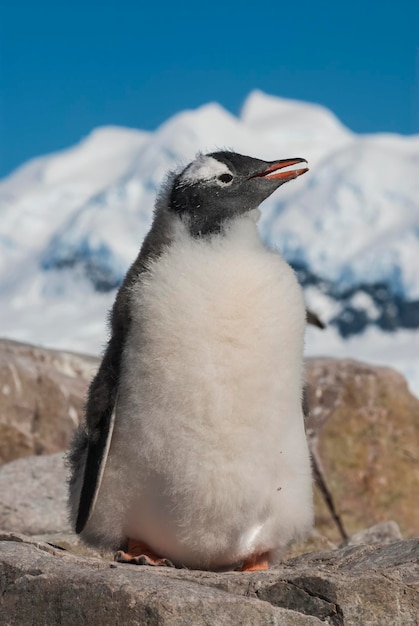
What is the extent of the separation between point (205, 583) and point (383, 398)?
7.37 metres

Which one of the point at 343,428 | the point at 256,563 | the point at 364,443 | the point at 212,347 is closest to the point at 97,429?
the point at 212,347

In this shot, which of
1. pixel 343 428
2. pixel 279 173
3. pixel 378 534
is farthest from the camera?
pixel 343 428

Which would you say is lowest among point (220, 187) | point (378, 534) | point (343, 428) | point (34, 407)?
point (378, 534)

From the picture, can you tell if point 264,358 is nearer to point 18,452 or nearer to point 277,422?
point 277,422

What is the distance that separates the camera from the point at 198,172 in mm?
4855

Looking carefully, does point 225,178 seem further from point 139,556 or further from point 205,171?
point 139,556

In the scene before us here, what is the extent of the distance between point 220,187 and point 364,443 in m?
6.56

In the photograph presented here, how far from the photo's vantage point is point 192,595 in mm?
3629

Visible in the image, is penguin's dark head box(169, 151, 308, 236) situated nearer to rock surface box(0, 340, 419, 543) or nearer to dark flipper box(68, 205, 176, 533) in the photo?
dark flipper box(68, 205, 176, 533)

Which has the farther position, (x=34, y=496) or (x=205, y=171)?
(x=34, y=496)

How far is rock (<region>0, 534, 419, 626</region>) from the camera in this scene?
11.8ft

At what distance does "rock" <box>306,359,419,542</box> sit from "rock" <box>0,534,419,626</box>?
244 inches

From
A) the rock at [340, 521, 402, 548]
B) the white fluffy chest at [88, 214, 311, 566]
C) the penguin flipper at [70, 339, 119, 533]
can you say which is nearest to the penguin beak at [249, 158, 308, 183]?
the white fluffy chest at [88, 214, 311, 566]

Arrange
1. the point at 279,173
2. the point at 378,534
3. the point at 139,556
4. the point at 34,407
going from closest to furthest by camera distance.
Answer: the point at 139,556 → the point at 279,173 → the point at 378,534 → the point at 34,407
